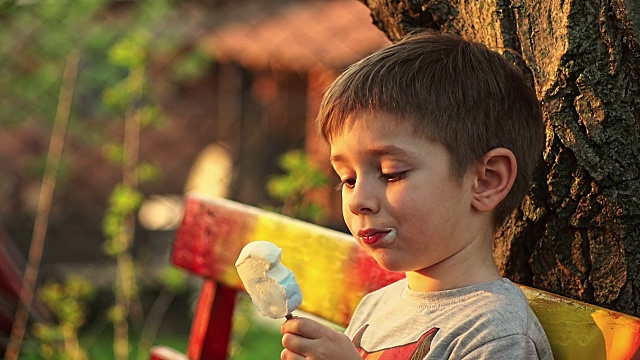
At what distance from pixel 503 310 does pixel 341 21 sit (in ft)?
16.0

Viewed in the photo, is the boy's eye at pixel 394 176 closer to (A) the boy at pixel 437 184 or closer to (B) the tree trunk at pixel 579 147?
(A) the boy at pixel 437 184

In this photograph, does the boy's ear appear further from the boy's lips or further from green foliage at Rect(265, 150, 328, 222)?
green foliage at Rect(265, 150, 328, 222)

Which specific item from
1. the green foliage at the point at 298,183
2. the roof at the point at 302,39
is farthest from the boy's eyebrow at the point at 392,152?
the roof at the point at 302,39

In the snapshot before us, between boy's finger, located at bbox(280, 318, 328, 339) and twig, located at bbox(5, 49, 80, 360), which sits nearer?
boy's finger, located at bbox(280, 318, 328, 339)

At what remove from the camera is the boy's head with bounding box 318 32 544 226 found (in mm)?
1765

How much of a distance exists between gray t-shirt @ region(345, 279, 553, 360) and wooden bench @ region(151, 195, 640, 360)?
6 centimetres

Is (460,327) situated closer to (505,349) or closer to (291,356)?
(505,349)

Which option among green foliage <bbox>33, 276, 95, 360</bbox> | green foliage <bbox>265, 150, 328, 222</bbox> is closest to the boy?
green foliage <bbox>265, 150, 328, 222</bbox>

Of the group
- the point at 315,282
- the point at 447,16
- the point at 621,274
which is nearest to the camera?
the point at 621,274

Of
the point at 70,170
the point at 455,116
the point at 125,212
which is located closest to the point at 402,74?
the point at 455,116

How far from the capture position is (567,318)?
5.83 ft

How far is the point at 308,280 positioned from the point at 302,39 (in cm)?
408

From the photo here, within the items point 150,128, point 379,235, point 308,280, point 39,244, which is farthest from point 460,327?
point 150,128

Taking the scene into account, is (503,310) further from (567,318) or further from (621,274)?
(621,274)
